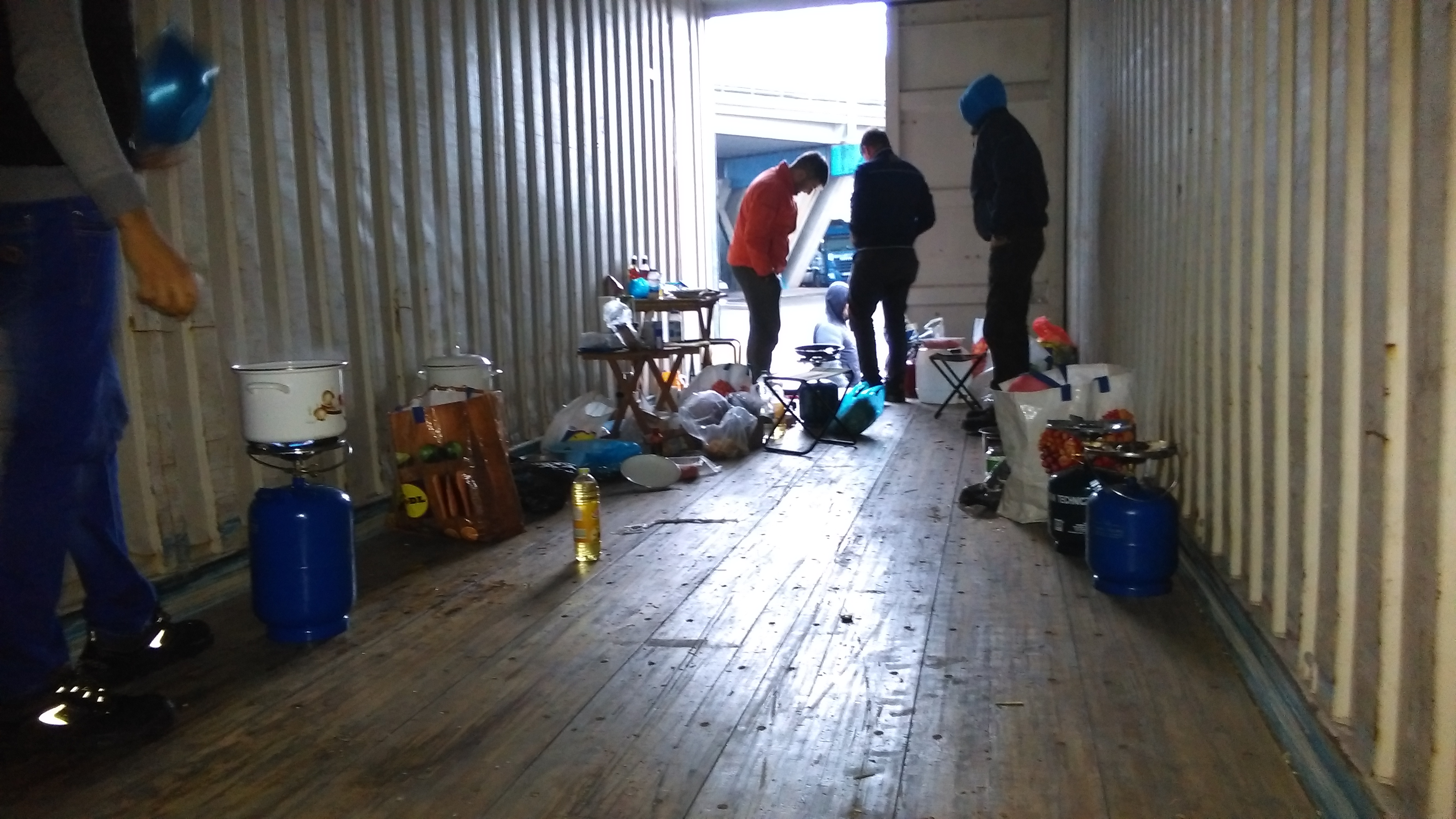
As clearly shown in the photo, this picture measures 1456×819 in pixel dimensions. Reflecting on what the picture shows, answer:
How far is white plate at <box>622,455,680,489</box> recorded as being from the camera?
4164 millimetres

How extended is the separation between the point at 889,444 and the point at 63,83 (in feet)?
13.1

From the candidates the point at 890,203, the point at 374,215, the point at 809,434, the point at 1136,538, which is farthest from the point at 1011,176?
the point at 374,215

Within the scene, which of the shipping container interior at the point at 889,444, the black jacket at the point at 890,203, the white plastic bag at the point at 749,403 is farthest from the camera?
the black jacket at the point at 890,203

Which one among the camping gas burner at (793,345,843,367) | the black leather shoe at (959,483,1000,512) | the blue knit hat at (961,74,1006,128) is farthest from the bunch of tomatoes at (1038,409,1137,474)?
the camping gas burner at (793,345,843,367)

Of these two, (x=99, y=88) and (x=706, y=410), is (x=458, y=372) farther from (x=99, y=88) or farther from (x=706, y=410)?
(x=99, y=88)

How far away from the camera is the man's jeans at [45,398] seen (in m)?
1.76

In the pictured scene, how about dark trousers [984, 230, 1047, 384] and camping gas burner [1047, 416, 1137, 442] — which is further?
dark trousers [984, 230, 1047, 384]

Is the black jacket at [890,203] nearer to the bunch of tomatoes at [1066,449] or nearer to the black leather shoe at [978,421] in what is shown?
the black leather shoe at [978,421]

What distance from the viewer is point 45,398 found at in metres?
1.78

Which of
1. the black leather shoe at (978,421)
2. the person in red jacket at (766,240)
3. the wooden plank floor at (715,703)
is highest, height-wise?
the person in red jacket at (766,240)

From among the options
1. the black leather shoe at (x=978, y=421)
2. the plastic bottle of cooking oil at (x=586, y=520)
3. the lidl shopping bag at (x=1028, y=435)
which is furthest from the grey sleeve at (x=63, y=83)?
the black leather shoe at (x=978, y=421)

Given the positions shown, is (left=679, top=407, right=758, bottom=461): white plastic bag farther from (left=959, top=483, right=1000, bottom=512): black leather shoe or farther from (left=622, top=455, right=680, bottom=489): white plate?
(left=959, top=483, right=1000, bottom=512): black leather shoe

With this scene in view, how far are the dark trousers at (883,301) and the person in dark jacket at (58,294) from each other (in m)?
4.83

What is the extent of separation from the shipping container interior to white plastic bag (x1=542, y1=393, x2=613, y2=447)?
223 mm
